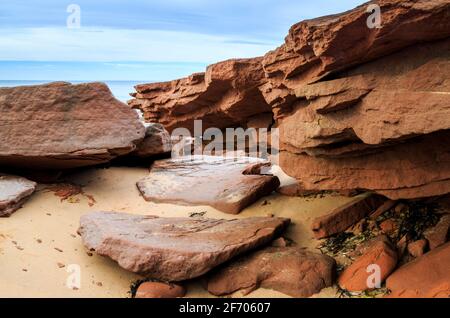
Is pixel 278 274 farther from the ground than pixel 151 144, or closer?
closer

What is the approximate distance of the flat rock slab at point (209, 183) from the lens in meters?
6.66

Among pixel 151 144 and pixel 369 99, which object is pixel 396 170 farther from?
pixel 151 144

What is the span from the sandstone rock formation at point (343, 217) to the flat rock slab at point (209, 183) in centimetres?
126

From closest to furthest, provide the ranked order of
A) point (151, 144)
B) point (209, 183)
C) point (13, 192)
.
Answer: point (13, 192), point (209, 183), point (151, 144)

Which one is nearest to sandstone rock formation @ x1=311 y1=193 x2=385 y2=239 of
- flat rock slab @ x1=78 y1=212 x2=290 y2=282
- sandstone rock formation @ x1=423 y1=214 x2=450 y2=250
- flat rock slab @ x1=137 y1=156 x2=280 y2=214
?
flat rock slab @ x1=78 y1=212 x2=290 y2=282

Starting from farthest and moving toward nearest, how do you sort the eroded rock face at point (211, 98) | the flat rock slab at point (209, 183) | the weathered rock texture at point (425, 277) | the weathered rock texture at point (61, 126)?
the eroded rock face at point (211, 98)
the flat rock slab at point (209, 183)
the weathered rock texture at point (61, 126)
the weathered rock texture at point (425, 277)

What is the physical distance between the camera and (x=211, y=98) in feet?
29.6

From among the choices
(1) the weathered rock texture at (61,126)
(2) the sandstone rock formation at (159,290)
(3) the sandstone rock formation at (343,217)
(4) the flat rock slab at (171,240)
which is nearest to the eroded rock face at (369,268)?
(3) the sandstone rock formation at (343,217)

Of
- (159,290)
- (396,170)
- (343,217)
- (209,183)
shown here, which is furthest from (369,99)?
(209,183)

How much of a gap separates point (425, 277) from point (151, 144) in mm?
5245

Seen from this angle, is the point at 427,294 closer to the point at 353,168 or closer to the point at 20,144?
the point at 353,168

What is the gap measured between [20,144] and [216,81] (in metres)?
3.35

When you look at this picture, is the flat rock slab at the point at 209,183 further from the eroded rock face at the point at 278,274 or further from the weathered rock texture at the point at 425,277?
the weathered rock texture at the point at 425,277

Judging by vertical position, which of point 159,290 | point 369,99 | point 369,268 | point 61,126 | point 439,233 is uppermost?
point 369,99
